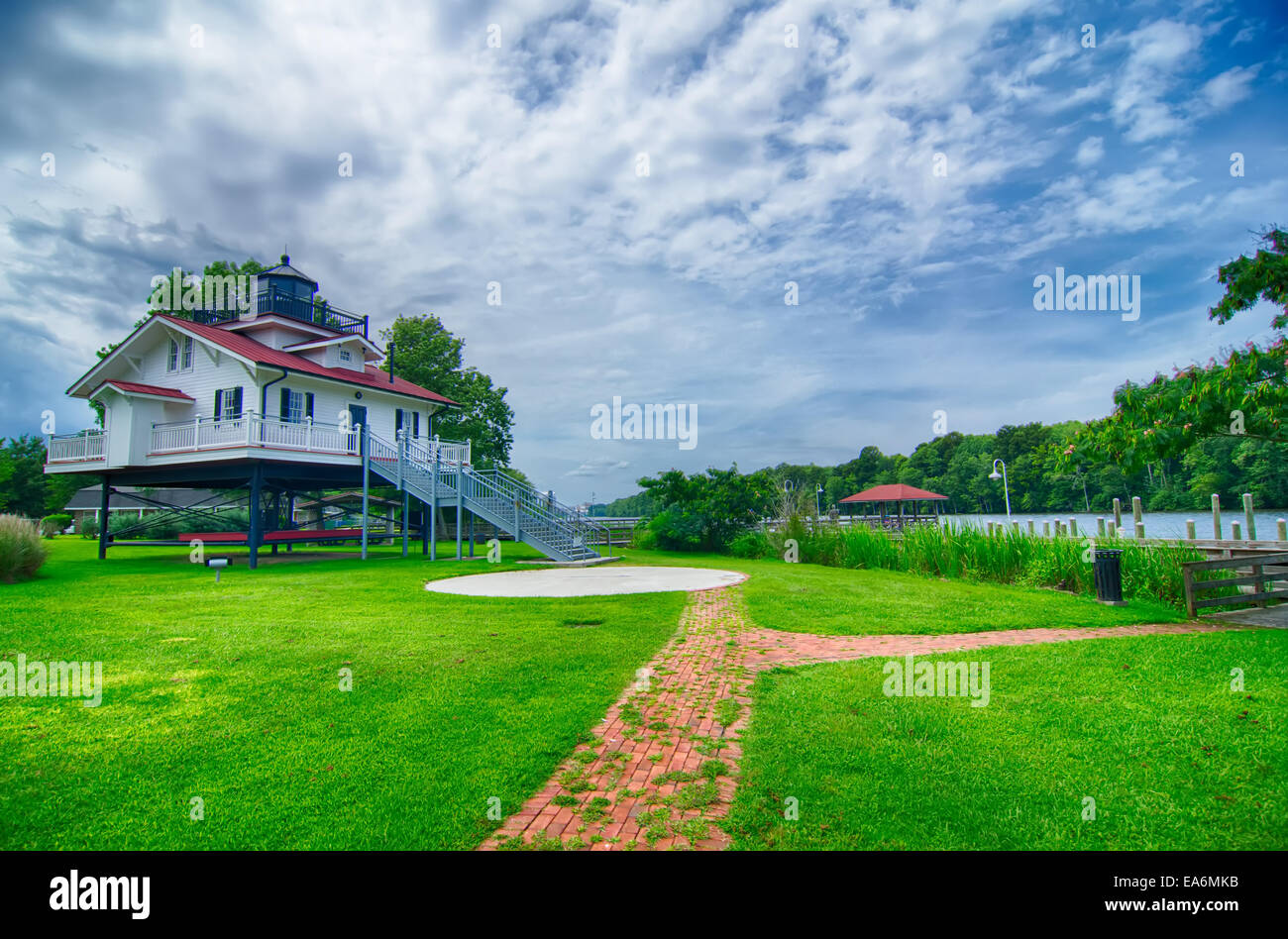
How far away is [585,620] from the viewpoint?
9.52 metres

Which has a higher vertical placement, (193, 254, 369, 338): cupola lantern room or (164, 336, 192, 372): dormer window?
(193, 254, 369, 338): cupola lantern room

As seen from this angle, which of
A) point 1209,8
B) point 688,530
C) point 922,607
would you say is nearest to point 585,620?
point 922,607

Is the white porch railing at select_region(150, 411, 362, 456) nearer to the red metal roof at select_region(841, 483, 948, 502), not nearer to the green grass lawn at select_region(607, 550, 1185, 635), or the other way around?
the green grass lawn at select_region(607, 550, 1185, 635)

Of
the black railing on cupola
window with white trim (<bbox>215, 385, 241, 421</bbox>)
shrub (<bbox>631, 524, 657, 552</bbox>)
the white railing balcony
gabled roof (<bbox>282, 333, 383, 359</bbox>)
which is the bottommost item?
shrub (<bbox>631, 524, 657, 552</bbox>)

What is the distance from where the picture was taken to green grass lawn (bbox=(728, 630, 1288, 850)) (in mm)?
3373

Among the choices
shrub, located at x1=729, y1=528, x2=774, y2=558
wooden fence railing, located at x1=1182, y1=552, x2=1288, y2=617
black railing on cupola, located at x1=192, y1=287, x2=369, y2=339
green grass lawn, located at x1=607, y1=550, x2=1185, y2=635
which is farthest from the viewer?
black railing on cupola, located at x1=192, y1=287, x2=369, y2=339

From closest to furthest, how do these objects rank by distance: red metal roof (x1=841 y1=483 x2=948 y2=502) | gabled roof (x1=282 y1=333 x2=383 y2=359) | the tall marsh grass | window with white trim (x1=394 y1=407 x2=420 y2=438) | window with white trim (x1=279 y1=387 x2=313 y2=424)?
the tall marsh grass < window with white trim (x1=279 y1=387 x2=313 y2=424) < gabled roof (x1=282 y1=333 x2=383 y2=359) < window with white trim (x1=394 y1=407 x2=420 y2=438) < red metal roof (x1=841 y1=483 x2=948 y2=502)

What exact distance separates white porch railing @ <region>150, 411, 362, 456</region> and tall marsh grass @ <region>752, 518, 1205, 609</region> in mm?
14936

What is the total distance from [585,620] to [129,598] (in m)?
8.49

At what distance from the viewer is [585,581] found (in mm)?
14555

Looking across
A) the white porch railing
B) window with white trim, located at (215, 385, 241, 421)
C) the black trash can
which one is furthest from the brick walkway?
window with white trim, located at (215, 385, 241, 421)

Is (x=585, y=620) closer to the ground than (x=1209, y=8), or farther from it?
closer to the ground

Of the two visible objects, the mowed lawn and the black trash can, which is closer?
the mowed lawn
